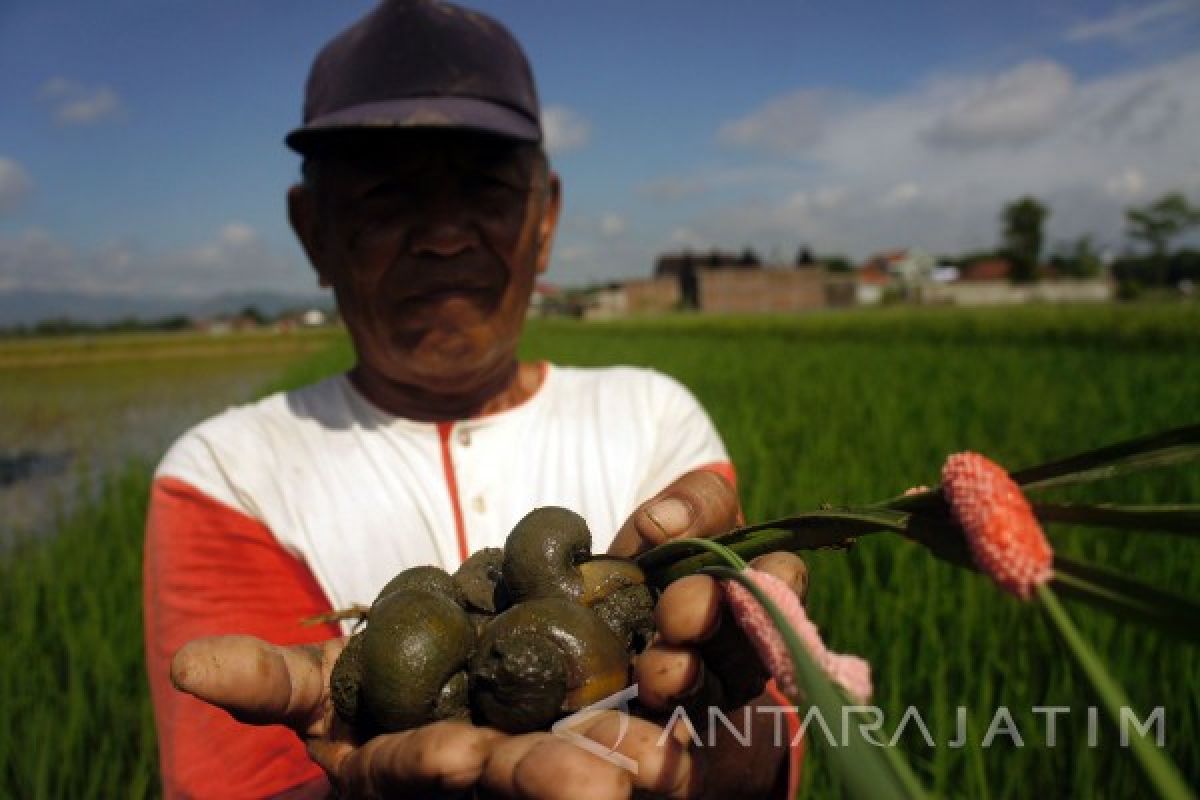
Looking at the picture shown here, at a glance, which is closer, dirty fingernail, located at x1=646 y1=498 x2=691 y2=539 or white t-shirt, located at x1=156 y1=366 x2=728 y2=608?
dirty fingernail, located at x1=646 y1=498 x2=691 y2=539

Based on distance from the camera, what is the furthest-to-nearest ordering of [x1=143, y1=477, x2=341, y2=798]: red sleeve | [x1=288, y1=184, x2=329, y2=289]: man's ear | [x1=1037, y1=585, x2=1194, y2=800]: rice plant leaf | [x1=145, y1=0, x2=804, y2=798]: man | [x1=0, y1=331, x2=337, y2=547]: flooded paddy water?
1. [x1=0, y1=331, x2=337, y2=547]: flooded paddy water
2. [x1=288, y1=184, x2=329, y2=289]: man's ear
3. [x1=145, y1=0, x2=804, y2=798]: man
4. [x1=143, y1=477, x2=341, y2=798]: red sleeve
5. [x1=1037, y1=585, x2=1194, y2=800]: rice plant leaf

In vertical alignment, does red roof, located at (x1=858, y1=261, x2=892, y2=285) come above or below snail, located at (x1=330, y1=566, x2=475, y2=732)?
above

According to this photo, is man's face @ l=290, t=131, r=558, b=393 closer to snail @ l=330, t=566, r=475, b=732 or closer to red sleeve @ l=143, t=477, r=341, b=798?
red sleeve @ l=143, t=477, r=341, b=798

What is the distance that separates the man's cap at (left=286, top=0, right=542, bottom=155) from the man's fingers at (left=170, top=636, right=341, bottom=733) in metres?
1.06

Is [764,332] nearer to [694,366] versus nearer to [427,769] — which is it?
[694,366]

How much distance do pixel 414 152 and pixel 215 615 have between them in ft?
3.43

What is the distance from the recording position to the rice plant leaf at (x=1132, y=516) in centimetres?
58

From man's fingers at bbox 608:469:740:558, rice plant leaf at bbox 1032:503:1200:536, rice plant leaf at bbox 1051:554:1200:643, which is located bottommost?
man's fingers at bbox 608:469:740:558

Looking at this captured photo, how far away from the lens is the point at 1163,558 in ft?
9.26

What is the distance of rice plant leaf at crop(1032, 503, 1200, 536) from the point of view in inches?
22.9

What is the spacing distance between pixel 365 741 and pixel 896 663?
1.51 metres

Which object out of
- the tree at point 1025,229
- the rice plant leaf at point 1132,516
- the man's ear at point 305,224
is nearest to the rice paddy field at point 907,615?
the rice plant leaf at point 1132,516

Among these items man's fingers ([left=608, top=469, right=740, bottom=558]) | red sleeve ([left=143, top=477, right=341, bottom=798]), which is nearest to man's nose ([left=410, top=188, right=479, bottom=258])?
red sleeve ([left=143, top=477, right=341, bottom=798])

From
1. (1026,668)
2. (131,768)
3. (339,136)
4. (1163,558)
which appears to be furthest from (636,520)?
(1163,558)
